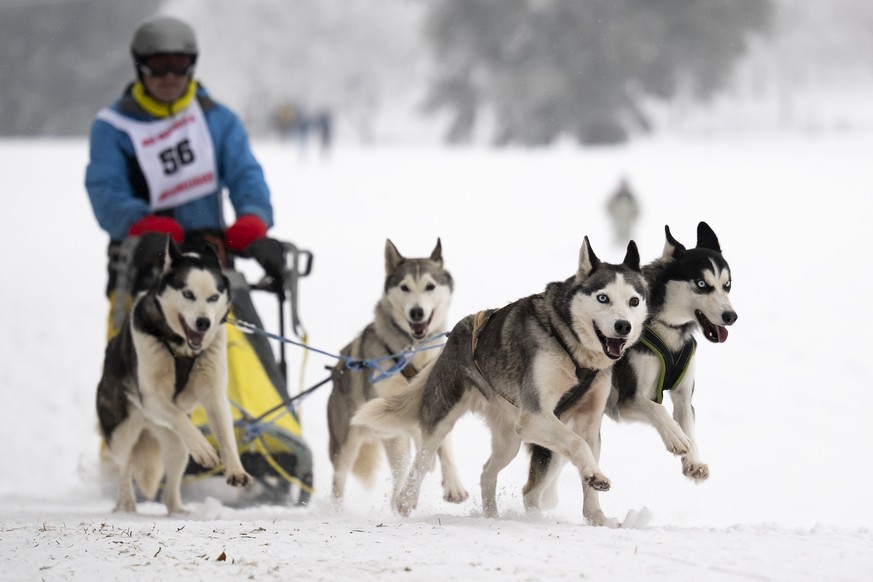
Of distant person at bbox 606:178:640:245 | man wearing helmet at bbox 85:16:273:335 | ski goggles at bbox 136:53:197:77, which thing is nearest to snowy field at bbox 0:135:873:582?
distant person at bbox 606:178:640:245

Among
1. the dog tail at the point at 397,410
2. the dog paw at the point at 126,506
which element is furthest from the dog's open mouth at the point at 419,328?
the dog paw at the point at 126,506

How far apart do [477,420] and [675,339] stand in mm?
2892

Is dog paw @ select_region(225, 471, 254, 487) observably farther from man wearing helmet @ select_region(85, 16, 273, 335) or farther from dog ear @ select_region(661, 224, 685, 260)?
dog ear @ select_region(661, 224, 685, 260)

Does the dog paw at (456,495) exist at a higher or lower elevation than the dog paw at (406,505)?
higher

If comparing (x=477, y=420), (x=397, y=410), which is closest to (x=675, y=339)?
(x=397, y=410)

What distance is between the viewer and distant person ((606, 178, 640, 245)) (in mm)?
18094

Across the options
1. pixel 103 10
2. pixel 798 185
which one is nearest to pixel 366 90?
pixel 103 10

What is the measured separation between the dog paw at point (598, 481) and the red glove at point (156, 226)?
86.5 inches

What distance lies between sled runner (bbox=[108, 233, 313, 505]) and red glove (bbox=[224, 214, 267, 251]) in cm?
5

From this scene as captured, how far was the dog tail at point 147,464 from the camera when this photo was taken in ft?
17.9

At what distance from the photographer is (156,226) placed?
5.25 metres

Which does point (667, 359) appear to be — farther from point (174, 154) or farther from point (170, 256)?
point (174, 154)

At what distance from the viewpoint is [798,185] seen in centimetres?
2412

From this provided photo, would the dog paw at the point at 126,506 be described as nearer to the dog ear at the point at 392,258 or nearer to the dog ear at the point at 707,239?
the dog ear at the point at 392,258
